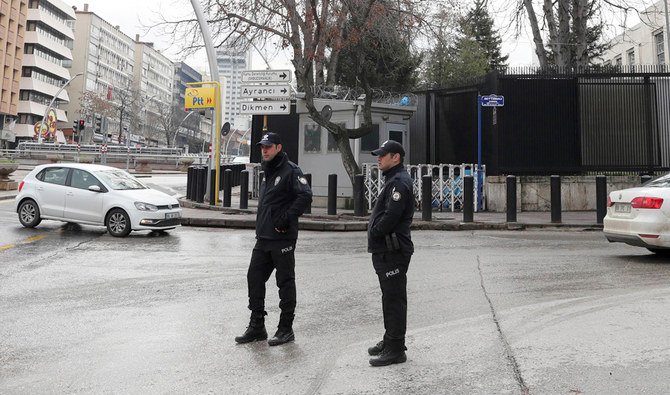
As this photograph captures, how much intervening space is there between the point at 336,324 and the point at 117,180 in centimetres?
843

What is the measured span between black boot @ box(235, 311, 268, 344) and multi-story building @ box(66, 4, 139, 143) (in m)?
73.7

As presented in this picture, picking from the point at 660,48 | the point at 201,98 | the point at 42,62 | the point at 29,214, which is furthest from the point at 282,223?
the point at 42,62

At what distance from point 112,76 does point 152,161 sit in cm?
6069

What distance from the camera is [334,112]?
61.6 feet

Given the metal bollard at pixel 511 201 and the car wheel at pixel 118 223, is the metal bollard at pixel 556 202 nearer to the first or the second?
the metal bollard at pixel 511 201

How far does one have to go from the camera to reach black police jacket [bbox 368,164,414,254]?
397 centimetres

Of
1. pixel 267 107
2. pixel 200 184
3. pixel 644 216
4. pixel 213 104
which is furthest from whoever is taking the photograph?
pixel 200 184

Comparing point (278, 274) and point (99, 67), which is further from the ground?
point (99, 67)

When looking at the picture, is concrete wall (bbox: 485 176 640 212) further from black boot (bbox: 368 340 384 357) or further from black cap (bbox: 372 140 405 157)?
black boot (bbox: 368 340 384 357)

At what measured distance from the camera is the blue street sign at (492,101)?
1555 cm

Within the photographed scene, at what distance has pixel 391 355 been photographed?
399 centimetres

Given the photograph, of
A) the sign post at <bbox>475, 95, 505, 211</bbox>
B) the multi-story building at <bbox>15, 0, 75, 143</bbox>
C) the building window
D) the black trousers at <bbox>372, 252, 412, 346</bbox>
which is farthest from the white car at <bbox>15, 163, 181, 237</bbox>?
the multi-story building at <bbox>15, 0, 75, 143</bbox>

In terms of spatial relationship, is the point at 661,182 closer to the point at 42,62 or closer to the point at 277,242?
the point at 277,242

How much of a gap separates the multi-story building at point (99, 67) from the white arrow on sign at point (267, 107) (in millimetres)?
61436
